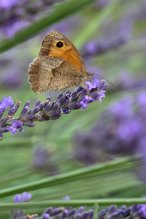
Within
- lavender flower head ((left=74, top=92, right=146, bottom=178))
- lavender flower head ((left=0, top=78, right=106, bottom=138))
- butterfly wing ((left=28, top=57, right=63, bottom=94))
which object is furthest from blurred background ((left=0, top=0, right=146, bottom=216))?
lavender flower head ((left=0, top=78, right=106, bottom=138))

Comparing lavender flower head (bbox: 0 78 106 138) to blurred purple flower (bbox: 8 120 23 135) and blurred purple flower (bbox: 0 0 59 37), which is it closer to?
blurred purple flower (bbox: 8 120 23 135)

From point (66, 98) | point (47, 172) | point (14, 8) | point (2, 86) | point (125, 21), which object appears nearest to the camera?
point (66, 98)

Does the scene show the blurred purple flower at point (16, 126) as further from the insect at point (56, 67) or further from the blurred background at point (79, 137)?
the blurred background at point (79, 137)

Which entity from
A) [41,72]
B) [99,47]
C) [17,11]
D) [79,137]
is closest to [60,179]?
[41,72]

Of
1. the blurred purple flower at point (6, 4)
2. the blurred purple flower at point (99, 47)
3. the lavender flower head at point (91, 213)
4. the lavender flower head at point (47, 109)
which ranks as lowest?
the lavender flower head at point (91, 213)

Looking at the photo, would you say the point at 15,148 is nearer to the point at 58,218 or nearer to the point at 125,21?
the point at 58,218

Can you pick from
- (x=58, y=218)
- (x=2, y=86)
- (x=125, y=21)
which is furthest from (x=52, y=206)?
(x=125, y=21)

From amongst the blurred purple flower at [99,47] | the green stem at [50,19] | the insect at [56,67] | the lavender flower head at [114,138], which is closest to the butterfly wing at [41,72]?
the insect at [56,67]
